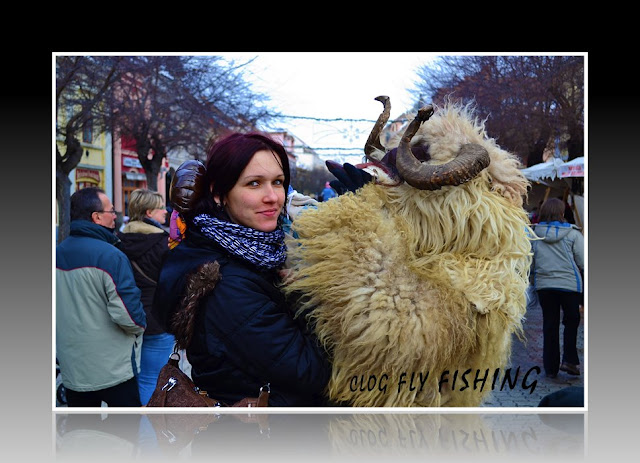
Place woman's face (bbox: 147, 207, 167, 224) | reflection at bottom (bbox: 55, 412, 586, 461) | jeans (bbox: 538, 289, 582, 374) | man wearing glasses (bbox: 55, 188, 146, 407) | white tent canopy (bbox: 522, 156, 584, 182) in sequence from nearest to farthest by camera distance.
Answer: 1. reflection at bottom (bbox: 55, 412, 586, 461)
2. man wearing glasses (bbox: 55, 188, 146, 407)
3. jeans (bbox: 538, 289, 582, 374)
4. white tent canopy (bbox: 522, 156, 584, 182)
5. woman's face (bbox: 147, 207, 167, 224)

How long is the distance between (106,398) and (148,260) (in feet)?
3.48

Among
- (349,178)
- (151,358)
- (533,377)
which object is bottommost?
(151,358)

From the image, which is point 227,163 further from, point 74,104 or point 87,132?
point 87,132

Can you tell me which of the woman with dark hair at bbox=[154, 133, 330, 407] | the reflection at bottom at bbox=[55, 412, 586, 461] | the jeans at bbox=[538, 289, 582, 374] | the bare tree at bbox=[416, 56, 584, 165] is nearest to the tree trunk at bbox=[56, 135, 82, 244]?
the reflection at bottom at bbox=[55, 412, 586, 461]

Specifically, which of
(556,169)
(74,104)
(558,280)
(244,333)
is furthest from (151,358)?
(556,169)

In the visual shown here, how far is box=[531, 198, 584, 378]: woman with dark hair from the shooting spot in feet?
12.4

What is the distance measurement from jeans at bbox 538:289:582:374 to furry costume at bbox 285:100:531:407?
1.54 m

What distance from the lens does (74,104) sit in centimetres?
417

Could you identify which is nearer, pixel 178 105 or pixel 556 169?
pixel 556 169

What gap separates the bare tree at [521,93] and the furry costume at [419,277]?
1557 millimetres

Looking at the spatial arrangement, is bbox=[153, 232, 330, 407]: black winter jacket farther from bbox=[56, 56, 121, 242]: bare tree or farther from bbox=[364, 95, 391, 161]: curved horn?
bbox=[56, 56, 121, 242]: bare tree
